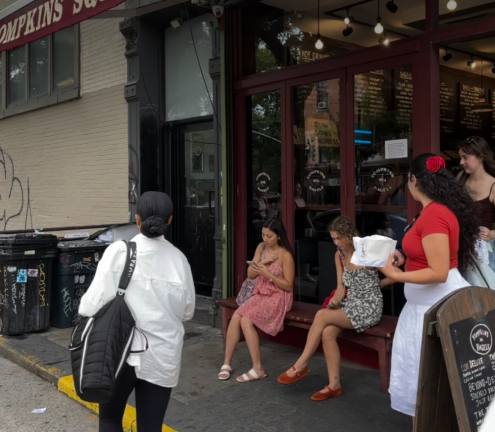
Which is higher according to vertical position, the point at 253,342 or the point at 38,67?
the point at 38,67

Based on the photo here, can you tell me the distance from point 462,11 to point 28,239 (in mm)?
5140

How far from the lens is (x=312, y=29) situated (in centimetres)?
624

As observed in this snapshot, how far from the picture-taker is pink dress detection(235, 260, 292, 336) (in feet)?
16.8

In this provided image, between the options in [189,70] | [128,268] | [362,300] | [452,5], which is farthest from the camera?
[189,70]

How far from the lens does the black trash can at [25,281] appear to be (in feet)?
21.5

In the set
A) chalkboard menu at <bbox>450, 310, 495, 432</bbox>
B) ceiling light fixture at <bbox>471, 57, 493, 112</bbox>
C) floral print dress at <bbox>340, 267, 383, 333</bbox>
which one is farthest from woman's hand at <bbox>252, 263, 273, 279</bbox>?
ceiling light fixture at <bbox>471, 57, 493, 112</bbox>

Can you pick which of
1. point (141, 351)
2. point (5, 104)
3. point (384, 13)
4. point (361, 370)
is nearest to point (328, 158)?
point (384, 13)

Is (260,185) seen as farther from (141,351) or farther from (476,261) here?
(141,351)

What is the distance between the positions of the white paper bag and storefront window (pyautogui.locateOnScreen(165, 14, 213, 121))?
4457 millimetres

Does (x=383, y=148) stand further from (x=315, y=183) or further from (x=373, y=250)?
(x=373, y=250)

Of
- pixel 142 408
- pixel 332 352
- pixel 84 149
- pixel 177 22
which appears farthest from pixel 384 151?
pixel 84 149

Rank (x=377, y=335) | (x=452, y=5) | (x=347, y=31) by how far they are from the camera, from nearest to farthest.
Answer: (x=377, y=335), (x=452, y=5), (x=347, y=31)

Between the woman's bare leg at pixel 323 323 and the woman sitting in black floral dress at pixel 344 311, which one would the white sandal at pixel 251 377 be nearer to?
the woman sitting in black floral dress at pixel 344 311

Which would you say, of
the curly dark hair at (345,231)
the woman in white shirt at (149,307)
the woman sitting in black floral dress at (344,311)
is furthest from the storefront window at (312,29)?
the woman in white shirt at (149,307)
